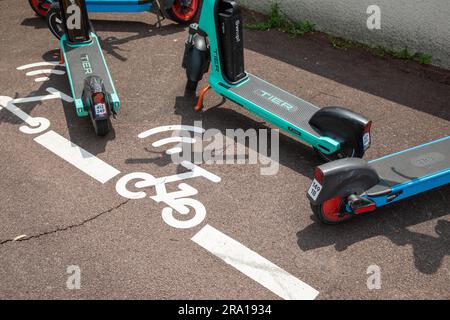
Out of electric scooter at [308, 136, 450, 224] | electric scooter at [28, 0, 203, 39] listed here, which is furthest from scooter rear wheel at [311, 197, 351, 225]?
electric scooter at [28, 0, 203, 39]

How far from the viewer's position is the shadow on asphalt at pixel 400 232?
4109mm

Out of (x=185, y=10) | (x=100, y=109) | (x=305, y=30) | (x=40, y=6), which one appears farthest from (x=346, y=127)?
(x=40, y=6)

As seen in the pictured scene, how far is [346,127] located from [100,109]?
8.66 feet

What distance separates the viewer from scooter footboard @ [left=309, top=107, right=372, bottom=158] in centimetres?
460

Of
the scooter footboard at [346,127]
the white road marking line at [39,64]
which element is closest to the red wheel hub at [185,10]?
the white road marking line at [39,64]

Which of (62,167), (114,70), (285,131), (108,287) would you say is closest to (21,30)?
(114,70)

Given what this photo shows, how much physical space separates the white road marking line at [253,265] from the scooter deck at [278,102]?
153 cm

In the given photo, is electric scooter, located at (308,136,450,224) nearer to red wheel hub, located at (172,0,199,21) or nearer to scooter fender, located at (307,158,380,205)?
scooter fender, located at (307,158,380,205)

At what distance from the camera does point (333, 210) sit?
4.26 metres

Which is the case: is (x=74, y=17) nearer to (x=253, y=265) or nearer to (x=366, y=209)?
(x=253, y=265)

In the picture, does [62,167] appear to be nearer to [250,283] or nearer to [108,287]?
[108,287]

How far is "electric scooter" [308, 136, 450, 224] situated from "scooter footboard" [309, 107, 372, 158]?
222 mm
